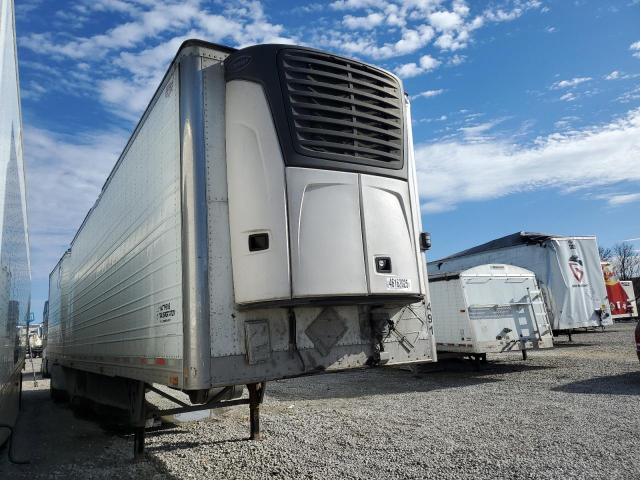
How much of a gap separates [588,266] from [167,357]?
46.9ft

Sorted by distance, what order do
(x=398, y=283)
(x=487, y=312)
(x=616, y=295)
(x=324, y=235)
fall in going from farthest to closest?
(x=616, y=295) → (x=487, y=312) → (x=398, y=283) → (x=324, y=235)

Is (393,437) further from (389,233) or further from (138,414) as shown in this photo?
(389,233)

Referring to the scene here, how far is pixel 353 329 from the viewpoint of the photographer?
14.2 ft

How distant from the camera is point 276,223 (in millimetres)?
3752

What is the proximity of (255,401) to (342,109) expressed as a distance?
357cm

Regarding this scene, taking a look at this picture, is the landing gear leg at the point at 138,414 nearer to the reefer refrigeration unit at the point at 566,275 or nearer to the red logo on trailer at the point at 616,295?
the reefer refrigeration unit at the point at 566,275

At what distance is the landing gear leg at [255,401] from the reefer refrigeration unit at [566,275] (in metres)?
10.6

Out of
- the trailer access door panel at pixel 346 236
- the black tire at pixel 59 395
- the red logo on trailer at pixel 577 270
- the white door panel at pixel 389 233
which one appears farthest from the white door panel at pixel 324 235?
the red logo on trailer at pixel 577 270

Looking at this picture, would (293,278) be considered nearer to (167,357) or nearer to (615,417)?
(167,357)

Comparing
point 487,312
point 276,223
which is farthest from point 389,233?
point 487,312

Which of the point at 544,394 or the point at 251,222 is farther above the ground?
the point at 251,222

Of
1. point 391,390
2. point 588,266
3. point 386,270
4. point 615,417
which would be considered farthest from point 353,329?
point 588,266

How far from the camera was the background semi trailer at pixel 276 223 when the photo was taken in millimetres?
3764

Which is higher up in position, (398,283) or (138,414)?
(398,283)
